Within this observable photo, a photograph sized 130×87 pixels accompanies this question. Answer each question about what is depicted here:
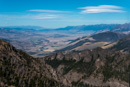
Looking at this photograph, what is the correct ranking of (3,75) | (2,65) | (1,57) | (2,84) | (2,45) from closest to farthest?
(2,84), (3,75), (2,65), (1,57), (2,45)

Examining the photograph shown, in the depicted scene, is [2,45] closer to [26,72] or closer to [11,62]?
[11,62]

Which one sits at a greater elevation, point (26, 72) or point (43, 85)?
point (26, 72)

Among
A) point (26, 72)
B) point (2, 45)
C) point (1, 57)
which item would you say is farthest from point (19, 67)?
point (2, 45)

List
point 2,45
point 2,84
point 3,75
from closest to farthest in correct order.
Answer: point 2,84 < point 3,75 < point 2,45

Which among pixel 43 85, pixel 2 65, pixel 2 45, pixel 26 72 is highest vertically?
pixel 2 45

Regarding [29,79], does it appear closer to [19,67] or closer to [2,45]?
[19,67]

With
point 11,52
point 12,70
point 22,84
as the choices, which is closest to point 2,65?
→ point 12,70

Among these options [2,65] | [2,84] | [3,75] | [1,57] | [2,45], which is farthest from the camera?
[2,45]

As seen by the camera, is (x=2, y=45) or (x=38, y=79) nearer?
(x=38, y=79)

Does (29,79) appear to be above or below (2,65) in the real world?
below
